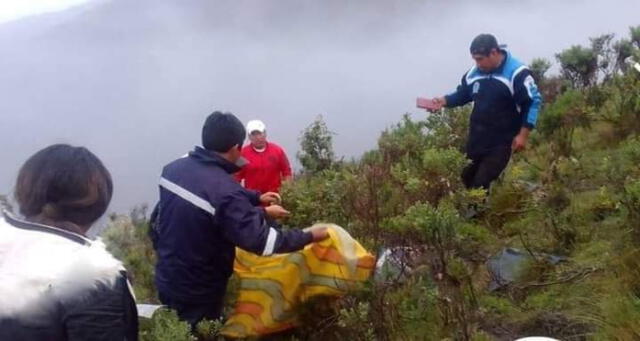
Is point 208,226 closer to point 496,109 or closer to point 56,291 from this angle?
point 56,291

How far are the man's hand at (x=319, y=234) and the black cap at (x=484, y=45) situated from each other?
2.27m

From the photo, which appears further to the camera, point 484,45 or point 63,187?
Answer: point 484,45

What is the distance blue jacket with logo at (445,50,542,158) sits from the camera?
6.21 metres

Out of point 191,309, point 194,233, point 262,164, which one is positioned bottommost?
point 191,309

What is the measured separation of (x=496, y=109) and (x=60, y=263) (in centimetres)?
448

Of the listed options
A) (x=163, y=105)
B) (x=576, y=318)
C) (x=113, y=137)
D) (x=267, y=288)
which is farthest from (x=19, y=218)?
(x=163, y=105)

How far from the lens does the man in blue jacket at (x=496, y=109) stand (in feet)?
20.4

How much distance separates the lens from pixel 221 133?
13.8ft

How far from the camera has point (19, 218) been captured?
246cm

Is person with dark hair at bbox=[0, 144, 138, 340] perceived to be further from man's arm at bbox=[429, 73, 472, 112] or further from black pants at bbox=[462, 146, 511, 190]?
man's arm at bbox=[429, 73, 472, 112]

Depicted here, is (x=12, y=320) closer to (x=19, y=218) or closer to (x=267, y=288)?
(x=19, y=218)

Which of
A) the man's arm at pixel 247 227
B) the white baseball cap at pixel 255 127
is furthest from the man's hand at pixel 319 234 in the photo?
the white baseball cap at pixel 255 127

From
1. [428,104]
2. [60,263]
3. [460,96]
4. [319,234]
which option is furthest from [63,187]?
[428,104]

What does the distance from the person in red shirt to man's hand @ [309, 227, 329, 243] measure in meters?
2.86
